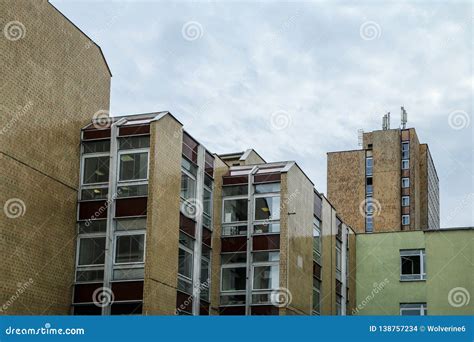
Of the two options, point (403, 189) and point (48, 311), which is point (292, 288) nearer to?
point (48, 311)

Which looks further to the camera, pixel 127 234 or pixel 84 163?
pixel 84 163

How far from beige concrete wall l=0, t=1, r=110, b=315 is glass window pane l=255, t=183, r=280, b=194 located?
8284 millimetres

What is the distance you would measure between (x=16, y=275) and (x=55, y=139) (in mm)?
5276

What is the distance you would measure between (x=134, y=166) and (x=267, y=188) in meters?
7.73

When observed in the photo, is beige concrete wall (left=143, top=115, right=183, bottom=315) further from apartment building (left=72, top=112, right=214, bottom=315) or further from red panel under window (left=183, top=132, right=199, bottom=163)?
red panel under window (left=183, top=132, right=199, bottom=163)

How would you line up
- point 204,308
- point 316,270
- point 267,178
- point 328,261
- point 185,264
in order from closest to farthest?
point 185,264 < point 204,308 < point 267,178 < point 316,270 < point 328,261

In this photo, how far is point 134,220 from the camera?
27891 millimetres

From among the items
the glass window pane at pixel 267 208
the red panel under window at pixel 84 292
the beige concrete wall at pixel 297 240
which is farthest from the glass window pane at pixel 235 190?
the red panel under window at pixel 84 292

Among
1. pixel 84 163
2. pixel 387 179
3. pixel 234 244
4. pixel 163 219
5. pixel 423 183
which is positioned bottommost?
pixel 163 219

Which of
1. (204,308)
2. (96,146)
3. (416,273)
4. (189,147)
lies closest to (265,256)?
(204,308)

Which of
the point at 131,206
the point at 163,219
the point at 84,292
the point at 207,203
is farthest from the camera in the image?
the point at 207,203

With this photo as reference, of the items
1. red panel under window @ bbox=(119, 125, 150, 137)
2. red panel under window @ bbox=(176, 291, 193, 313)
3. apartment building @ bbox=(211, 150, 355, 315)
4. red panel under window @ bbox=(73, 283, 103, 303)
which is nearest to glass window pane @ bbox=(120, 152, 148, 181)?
red panel under window @ bbox=(119, 125, 150, 137)

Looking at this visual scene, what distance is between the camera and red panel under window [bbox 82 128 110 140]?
29.2 m

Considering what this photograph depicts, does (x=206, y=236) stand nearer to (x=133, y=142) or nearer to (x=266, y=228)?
(x=266, y=228)
